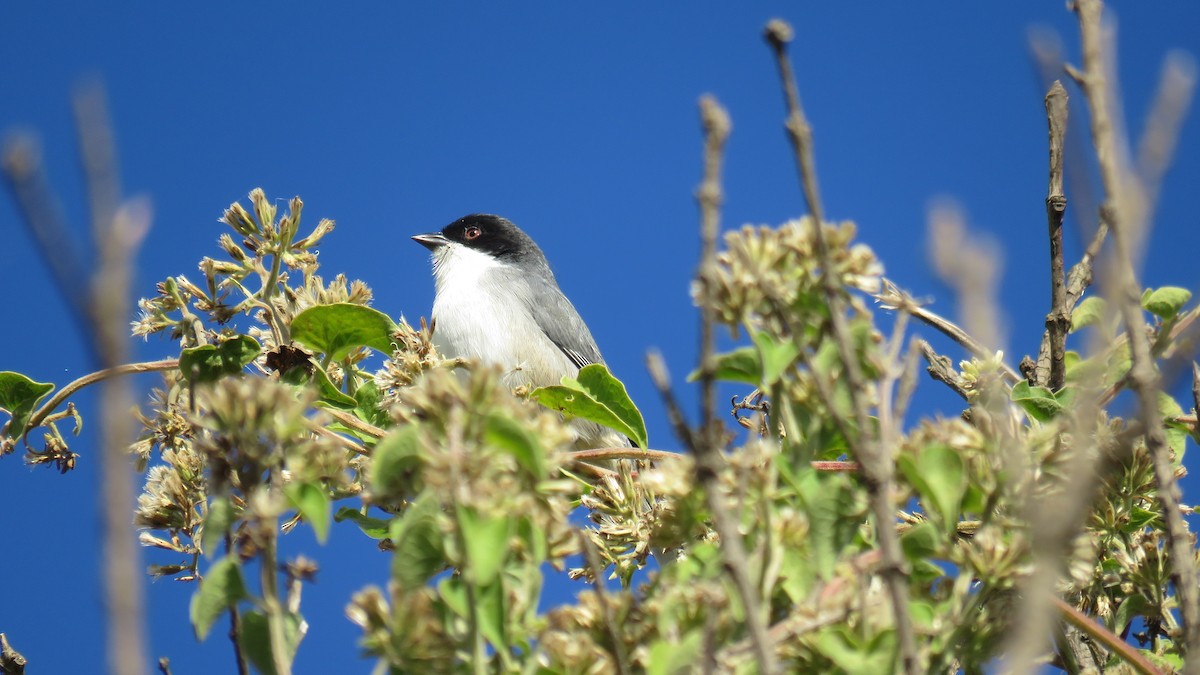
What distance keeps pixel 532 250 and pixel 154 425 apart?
540 cm

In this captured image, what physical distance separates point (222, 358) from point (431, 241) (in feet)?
17.2

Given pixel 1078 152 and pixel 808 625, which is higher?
pixel 1078 152

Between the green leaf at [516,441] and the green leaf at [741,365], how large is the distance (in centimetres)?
22

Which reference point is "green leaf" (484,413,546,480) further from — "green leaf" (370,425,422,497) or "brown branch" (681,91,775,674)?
"brown branch" (681,91,775,674)

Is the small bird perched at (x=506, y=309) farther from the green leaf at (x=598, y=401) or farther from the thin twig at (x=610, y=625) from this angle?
the thin twig at (x=610, y=625)

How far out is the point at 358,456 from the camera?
2.66 metres

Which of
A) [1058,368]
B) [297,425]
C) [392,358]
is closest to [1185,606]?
[297,425]

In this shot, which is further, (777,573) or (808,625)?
(777,573)

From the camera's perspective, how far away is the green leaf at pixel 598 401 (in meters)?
2.80

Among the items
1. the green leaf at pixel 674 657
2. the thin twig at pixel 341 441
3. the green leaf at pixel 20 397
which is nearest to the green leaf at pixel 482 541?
the green leaf at pixel 674 657

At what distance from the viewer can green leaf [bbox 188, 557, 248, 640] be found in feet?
4.60

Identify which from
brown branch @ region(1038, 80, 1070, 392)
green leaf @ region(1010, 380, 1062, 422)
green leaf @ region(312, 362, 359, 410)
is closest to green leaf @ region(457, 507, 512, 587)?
green leaf @ region(1010, 380, 1062, 422)

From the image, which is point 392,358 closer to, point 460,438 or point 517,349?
point 460,438

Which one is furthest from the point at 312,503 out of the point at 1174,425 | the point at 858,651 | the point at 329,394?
the point at 1174,425
